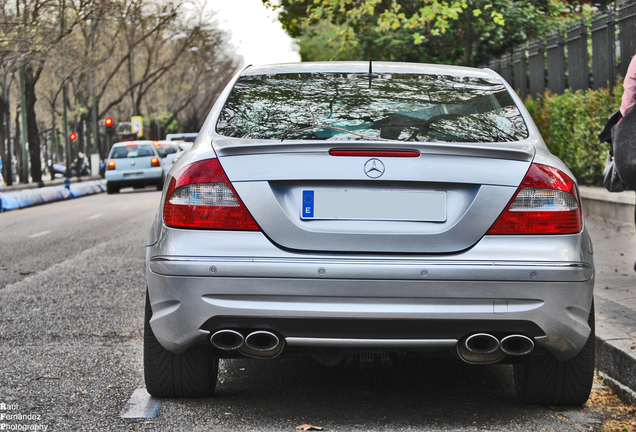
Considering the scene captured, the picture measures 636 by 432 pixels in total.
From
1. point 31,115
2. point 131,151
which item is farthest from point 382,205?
point 31,115

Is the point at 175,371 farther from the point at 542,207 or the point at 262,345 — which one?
the point at 542,207

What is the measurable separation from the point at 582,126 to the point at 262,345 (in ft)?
36.4

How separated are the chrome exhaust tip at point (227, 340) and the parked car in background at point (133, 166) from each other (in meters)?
26.5

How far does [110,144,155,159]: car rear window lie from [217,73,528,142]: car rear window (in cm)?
2586

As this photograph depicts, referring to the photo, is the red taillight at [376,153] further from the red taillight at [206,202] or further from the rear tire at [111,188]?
the rear tire at [111,188]

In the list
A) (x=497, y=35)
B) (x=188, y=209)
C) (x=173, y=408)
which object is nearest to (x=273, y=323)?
(x=188, y=209)

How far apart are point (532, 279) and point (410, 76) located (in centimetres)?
138

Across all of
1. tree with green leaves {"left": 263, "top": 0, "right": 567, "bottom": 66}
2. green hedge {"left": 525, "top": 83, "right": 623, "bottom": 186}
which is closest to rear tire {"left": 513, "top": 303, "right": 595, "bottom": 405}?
green hedge {"left": 525, "top": 83, "right": 623, "bottom": 186}

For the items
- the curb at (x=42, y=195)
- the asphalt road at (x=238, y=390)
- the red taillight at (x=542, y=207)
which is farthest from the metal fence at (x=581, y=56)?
the curb at (x=42, y=195)

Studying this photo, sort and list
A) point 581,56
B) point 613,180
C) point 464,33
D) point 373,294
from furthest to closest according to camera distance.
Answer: point 464,33, point 581,56, point 613,180, point 373,294

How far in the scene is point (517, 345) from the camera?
3.50 m

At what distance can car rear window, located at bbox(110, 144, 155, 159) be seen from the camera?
29.5m

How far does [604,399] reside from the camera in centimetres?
426

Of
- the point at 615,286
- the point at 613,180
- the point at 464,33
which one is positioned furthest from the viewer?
the point at 464,33
